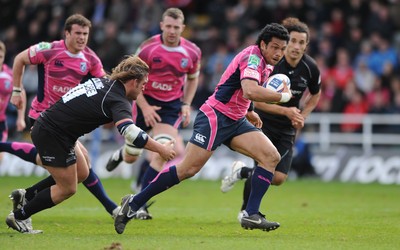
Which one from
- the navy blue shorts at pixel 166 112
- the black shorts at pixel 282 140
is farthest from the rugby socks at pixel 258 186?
the navy blue shorts at pixel 166 112

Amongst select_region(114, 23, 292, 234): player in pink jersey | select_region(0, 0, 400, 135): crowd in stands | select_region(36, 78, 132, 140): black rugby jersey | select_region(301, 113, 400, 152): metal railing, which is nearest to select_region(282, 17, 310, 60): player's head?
select_region(114, 23, 292, 234): player in pink jersey

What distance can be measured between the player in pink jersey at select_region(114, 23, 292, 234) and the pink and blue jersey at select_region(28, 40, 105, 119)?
223 cm

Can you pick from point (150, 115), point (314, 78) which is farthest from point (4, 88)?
point (314, 78)

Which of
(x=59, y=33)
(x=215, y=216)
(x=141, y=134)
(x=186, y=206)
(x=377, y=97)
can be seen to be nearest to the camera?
(x=141, y=134)

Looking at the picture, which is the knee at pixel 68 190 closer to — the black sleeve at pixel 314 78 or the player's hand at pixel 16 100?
the player's hand at pixel 16 100

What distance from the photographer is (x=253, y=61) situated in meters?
10.1

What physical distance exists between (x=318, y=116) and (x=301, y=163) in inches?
54.8

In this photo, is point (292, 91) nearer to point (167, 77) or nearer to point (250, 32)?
point (167, 77)

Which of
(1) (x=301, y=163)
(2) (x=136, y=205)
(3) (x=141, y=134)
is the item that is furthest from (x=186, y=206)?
(1) (x=301, y=163)

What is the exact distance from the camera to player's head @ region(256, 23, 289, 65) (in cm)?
1012

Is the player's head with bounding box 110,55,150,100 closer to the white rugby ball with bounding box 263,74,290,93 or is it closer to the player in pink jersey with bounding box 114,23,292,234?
the player in pink jersey with bounding box 114,23,292,234

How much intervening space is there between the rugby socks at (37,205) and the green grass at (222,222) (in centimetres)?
25

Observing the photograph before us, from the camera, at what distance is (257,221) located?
1002 cm

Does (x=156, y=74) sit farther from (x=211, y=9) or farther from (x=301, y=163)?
(x=211, y=9)
